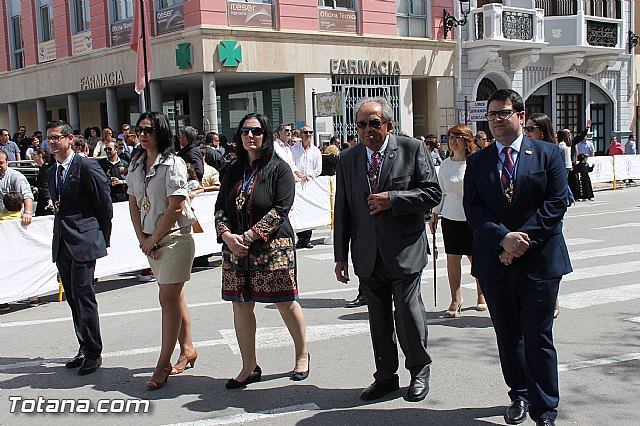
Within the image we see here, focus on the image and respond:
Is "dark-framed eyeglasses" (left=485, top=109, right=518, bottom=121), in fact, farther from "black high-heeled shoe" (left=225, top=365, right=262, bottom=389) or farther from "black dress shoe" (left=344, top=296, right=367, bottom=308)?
"black dress shoe" (left=344, top=296, right=367, bottom=308)

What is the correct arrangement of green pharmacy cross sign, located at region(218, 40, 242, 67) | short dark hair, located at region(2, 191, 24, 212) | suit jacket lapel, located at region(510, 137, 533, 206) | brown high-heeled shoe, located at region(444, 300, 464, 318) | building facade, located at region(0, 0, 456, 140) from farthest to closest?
1. building facade, located at region(0, 0, 456, 140)
2. green pharmacy cross sign, located at region(218, 40, 242, 67)
3. short dark hair, located at region(2, 191, 24, 212)
4. brown high-heeled shoe, located at region(444, 300, 464, 318)
5. suit jacket lapel, located at region(510, 137, 533, 206)

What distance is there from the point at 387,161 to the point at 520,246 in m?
1.19

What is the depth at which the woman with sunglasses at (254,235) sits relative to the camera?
5.26m

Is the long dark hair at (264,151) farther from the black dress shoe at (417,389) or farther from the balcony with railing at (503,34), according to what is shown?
the balcony with railing at (503,34)

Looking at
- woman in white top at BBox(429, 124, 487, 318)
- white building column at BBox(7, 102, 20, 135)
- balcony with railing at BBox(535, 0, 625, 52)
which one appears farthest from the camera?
white building column at BBox(7, 102, 20, 135)

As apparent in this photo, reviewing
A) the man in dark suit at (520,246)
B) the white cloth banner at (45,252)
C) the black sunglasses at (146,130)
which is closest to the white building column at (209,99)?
the white cloth banner at (45,252)

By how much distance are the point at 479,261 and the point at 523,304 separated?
0.39m

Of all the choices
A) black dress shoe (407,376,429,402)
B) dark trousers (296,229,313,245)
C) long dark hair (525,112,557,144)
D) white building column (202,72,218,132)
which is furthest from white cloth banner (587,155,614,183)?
black dress shoe (407,376,429,402)

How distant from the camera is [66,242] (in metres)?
5.94

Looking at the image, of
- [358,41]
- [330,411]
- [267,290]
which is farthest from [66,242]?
[358,41]

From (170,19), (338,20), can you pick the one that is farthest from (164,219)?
Answer: (338,20)

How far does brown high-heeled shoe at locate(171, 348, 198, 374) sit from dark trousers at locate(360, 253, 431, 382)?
1.57 m

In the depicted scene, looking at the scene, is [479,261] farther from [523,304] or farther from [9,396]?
[9,396]

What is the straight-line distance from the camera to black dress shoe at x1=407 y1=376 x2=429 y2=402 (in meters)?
4.98
